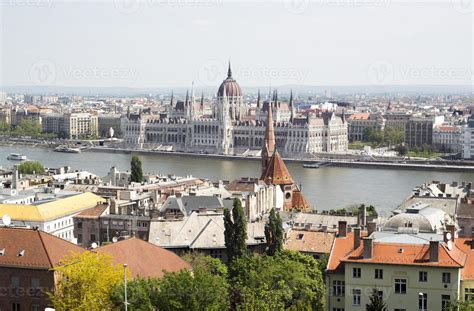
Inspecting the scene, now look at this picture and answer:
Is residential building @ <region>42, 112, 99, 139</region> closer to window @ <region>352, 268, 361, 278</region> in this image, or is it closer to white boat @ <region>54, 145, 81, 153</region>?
white boat @ <region>54, 145, 81, 153</region>

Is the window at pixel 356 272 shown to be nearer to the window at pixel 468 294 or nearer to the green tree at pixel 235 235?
the window at pixel 468 294

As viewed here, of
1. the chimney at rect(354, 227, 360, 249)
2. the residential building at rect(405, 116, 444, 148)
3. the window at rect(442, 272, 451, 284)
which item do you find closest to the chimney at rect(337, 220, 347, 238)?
the chimney at rect(354, 227, 360, 249)

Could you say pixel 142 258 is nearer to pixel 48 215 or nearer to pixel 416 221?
pixel 416 221

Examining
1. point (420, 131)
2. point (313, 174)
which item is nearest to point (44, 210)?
point (313, 174)

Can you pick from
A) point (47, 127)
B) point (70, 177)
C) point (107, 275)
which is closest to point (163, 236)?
A: point (107, 275)

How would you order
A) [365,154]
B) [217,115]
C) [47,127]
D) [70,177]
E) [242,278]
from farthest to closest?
[47,127] < [217,115] < [365,154] < [70,177] < [242,278]

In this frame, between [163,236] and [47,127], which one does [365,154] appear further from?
[163,236]
